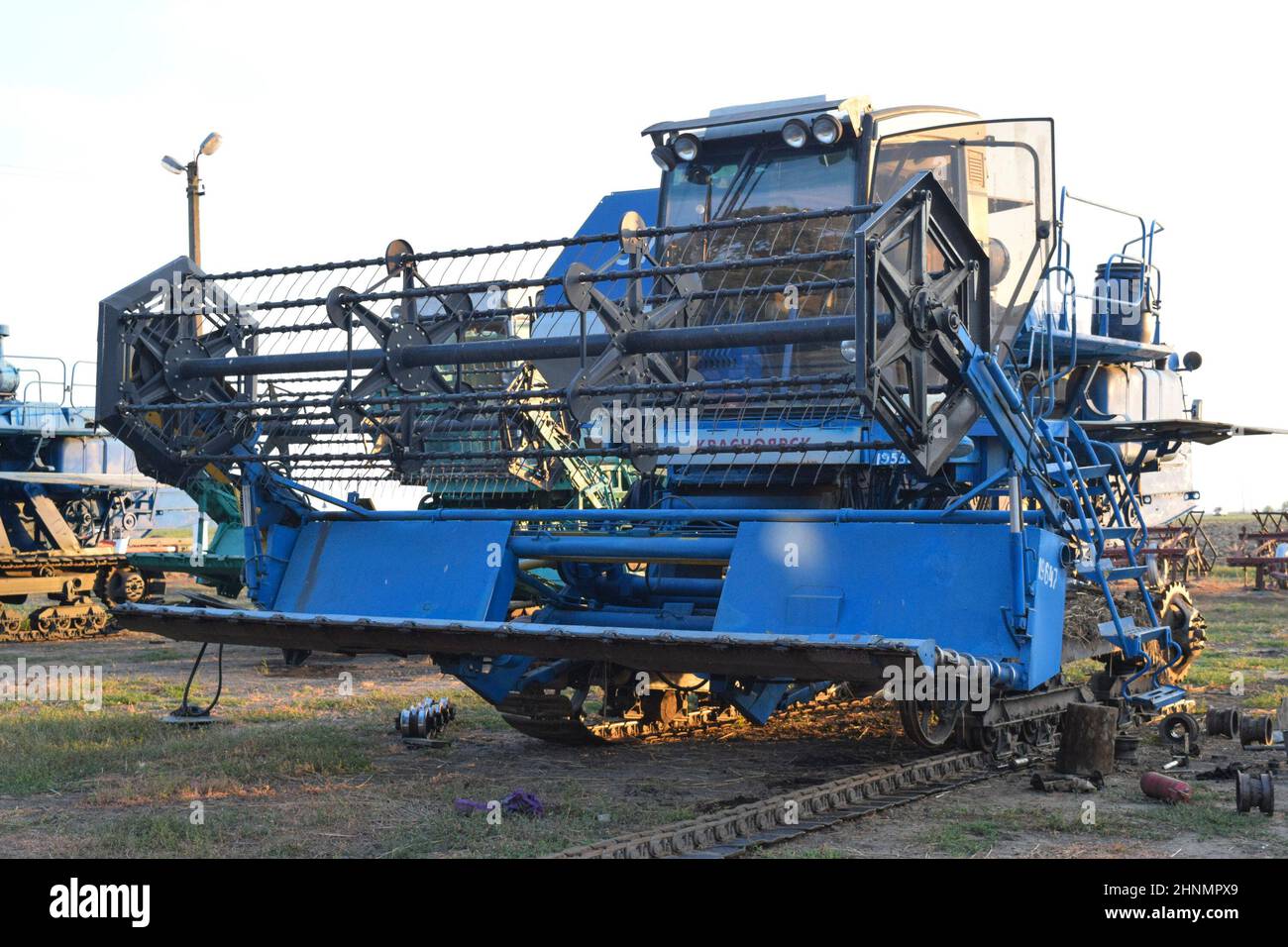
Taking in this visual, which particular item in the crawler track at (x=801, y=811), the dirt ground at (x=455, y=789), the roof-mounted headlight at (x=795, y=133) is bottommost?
the dirt ground at (x=455, y=789)

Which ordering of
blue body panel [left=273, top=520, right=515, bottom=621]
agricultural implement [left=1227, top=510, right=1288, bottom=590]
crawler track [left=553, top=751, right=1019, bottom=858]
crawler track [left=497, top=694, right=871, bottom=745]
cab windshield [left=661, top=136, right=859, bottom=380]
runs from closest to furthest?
crawler track [left=553, top=751, right=1019, bottom=858] < blue body panel [left=273, top=520, right=515, bottom=621] < cab windshield [left=661, top=136, right=859, bottom=380] < crawler track [left=497, top=694, right=871, bottom=745] < agricultural implement [left=1227, top=510, right=1288, bottom=590]

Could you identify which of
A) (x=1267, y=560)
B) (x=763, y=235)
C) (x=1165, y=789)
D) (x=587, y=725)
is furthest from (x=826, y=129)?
(x=1267, y=560)

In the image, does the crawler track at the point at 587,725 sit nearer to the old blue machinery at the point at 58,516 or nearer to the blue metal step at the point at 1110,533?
the blue metal step at the point at 1110,533

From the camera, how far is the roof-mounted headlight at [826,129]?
28.6 feet

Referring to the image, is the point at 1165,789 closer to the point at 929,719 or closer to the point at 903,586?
the point at 929,719

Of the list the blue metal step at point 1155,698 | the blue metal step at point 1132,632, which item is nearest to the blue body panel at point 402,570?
the blue metal step at point 1132,632

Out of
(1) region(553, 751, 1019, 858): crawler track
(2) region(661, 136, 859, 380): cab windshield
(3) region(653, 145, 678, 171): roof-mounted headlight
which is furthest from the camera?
(3) region(653, 145, 678, 171): roof-mounted headlight

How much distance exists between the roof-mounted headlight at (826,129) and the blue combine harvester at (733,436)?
0.02 m

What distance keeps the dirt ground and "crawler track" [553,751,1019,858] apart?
0.44 ft

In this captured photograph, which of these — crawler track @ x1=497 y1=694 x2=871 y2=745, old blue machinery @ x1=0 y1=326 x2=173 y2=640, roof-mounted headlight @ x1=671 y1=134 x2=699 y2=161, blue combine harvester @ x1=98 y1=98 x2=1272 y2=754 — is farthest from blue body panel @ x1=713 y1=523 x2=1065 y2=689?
old blue machinery @ x1=0 y1=326 x2=173 y2=640

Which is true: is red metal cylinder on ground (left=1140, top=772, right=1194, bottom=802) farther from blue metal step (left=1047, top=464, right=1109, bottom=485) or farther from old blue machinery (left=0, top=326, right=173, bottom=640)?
old blue machinery (left=0, top=326, right=173, bottom=640)

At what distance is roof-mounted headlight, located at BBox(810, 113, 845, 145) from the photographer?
8.73 metres
